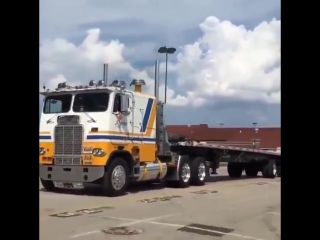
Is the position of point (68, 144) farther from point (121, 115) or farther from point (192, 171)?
point (192, 171)

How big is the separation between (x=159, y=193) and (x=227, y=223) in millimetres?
5752

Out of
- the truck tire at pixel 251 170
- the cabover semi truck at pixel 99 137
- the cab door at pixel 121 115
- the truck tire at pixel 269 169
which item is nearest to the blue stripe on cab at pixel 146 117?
the cabover semi truck at pixel 99 137

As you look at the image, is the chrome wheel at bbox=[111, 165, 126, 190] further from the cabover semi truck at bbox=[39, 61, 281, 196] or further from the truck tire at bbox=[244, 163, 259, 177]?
the truck tire at bbox=[244, 163, 259, 177]

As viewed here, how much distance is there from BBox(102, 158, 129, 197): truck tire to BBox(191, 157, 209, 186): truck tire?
13.0ft

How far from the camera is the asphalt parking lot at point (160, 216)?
7926 millimetres

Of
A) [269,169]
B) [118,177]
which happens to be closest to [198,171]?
[118,177]

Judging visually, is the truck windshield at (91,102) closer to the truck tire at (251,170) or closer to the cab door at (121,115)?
the cab door at (121,115)

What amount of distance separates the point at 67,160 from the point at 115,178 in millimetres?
1419

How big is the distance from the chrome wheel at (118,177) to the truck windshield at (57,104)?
223cm

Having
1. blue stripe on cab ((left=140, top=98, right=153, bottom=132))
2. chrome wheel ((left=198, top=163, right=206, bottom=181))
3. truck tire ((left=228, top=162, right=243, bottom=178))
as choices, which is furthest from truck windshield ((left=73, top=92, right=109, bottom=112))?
truck tire ((left=228, top=162, right=243, bottom=178))

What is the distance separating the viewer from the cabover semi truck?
13.2 metres
